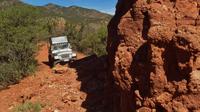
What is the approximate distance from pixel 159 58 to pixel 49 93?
38.3ft

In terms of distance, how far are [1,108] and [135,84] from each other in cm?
1132

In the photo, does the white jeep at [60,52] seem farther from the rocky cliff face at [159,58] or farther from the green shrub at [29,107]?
the rocky cliff face at [159,58]

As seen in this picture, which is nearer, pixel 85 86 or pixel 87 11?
pixel 85 86

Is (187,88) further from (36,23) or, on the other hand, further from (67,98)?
(36,23)

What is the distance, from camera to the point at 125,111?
16.9 meters

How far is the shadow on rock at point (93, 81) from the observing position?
73.1 ft

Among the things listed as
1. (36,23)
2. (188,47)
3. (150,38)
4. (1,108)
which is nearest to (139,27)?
(150,38)

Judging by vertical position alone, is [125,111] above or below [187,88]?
below

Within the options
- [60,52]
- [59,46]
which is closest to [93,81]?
[60,52]

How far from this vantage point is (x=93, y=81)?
83.7 ft

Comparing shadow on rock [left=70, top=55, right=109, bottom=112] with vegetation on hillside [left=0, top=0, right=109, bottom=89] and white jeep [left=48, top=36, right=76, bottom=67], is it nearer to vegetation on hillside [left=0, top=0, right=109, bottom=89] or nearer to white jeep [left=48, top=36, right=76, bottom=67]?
vegetation on hillside [left=0, top=0, right=109, bottom=89]

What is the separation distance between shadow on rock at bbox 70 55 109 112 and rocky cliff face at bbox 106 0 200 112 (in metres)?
3.86

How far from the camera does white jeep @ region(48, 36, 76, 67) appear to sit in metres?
36.5

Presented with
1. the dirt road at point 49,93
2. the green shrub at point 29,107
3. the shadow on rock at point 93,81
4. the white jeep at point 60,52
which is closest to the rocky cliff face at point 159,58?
the shadow on rock at point 93,81
